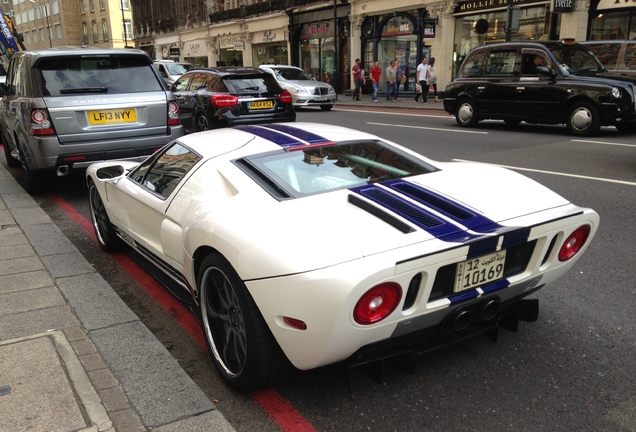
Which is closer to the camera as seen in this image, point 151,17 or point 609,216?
point 609,216

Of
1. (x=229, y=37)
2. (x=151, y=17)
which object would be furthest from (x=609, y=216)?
(x=151, y=17)

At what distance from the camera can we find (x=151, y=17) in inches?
2206

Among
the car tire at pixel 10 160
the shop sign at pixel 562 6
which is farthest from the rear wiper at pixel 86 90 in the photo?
the shop sign at pixel 562 6

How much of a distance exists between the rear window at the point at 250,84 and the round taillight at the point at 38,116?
5399 mm

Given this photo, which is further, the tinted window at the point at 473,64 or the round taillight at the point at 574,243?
the tinted window at the point at 473,64

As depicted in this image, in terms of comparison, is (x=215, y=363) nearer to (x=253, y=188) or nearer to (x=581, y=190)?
(x=253, y=188)

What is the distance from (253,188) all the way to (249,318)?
0.75 metres

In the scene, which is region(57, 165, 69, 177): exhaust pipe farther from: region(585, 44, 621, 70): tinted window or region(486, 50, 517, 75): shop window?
region(585, 44, 621, 70): tinted window

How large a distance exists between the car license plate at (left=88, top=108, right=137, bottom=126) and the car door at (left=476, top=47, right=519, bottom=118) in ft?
29.4

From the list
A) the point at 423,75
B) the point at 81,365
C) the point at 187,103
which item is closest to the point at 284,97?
the point at 187,103

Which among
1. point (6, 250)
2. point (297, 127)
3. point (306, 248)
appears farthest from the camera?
point (6, 250)

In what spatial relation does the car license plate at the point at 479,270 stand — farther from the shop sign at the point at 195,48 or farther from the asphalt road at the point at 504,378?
the shop sign at the point at 195,48

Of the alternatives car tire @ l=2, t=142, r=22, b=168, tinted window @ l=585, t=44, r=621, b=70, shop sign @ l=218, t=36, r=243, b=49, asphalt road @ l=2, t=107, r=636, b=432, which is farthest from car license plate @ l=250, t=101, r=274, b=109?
shop sign @ l=218, t=36, r=243, b=49

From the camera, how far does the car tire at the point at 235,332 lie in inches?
104
